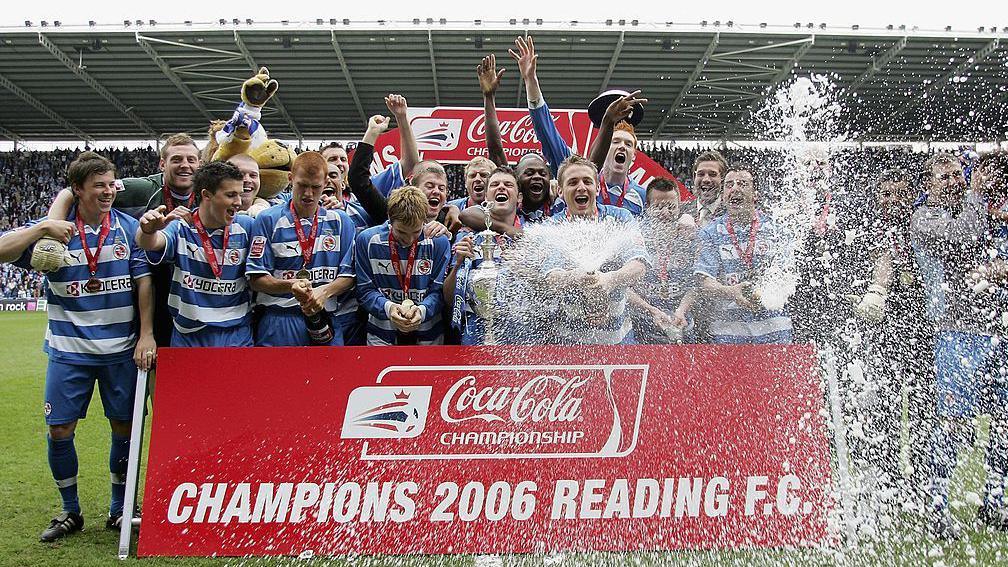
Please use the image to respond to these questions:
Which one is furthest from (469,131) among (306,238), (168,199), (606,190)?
(306,238)

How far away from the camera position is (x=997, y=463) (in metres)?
3.91

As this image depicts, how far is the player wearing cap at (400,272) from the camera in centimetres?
385

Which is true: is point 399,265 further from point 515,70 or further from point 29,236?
point 515,70

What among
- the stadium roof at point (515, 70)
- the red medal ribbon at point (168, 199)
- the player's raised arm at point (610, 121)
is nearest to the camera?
the red medal ribbon at point (168, 199)

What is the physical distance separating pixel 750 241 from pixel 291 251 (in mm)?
2513

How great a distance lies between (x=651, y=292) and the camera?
4.15 meters

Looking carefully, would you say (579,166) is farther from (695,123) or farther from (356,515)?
(695,123)

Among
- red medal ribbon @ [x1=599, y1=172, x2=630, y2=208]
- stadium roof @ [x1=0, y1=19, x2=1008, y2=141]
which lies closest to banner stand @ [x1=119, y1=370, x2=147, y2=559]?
red medal ribbon @ [x1=599, y1=172, x2=630, y2=208]

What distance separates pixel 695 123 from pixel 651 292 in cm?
2365

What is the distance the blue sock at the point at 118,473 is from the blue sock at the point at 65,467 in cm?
Answer: 18

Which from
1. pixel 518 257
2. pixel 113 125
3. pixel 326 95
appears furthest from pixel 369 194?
pixel 113 125

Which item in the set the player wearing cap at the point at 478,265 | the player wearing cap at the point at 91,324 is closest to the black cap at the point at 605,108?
the player wearing cap at the point at 478,265

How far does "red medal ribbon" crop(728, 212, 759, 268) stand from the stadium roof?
17.2m

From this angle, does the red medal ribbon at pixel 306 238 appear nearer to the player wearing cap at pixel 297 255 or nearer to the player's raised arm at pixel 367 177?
the player wearing cap at pixel 297 255
